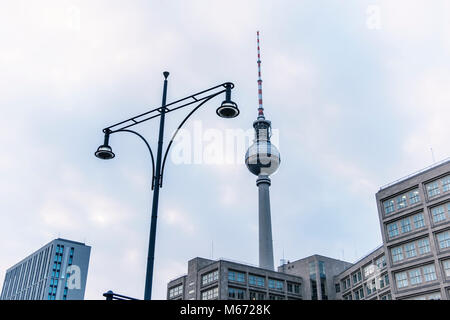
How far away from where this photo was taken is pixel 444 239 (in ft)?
196

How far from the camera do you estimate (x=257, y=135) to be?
463 ft

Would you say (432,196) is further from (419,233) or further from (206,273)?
(206,273)

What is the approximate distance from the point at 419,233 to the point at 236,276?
38.2 metres

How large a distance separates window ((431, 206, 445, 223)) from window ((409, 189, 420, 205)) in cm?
308

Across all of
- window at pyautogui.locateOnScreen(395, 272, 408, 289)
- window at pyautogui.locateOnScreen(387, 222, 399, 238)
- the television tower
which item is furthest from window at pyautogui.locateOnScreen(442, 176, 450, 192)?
the television tower

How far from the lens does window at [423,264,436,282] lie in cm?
5994

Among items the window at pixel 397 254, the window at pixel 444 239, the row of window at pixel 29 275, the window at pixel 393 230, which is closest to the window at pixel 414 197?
the window at pixel 393 230

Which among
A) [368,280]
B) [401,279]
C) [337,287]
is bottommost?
[401,279]

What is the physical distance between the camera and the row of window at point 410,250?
62281 mm

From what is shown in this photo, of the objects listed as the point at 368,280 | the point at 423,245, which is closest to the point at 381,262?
the point at 368,280

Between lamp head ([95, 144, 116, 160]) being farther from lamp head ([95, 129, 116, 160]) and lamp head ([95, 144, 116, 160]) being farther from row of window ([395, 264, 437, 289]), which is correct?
row of window ([395, 264, 437, 289])

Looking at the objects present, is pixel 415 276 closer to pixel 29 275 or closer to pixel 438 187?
pixel 438 187
